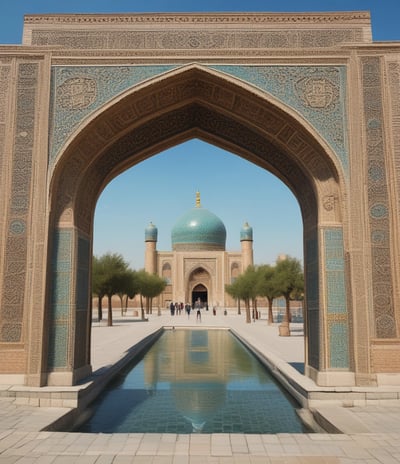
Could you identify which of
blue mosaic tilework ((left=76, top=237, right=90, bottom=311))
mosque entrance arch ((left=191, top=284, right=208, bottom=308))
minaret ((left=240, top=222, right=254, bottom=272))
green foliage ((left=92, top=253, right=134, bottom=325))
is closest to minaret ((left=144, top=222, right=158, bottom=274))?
mosque entrance arch ((left=191, top=284, right=208, bottom=308))

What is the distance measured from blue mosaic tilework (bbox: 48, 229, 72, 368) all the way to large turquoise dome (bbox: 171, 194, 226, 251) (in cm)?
2844

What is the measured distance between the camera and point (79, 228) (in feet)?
18.3

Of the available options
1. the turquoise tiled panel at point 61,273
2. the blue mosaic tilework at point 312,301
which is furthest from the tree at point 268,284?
the turquoise tiled panel at point 61,273

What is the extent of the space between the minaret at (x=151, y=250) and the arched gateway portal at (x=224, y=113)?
27227 mm

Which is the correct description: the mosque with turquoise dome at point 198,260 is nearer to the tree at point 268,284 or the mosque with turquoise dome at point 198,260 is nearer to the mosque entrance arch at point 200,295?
the mosque entrance arch at point 200,295

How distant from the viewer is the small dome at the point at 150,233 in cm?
3397

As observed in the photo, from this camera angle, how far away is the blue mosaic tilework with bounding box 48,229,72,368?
5133 millimetres

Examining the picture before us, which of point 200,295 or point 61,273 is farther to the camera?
point 200,295

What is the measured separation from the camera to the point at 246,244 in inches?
1323

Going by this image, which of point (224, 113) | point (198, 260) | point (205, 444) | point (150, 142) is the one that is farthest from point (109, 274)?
point (198, 260)

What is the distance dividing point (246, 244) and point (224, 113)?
91.6ft

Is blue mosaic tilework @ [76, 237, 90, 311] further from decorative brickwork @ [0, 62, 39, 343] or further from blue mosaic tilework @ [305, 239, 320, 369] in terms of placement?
blue mosaic tilework @ [305, 239, 320, 369]

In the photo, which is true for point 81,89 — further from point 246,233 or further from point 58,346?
point 246,233

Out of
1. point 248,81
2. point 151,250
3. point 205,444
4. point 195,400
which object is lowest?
point 195,400
